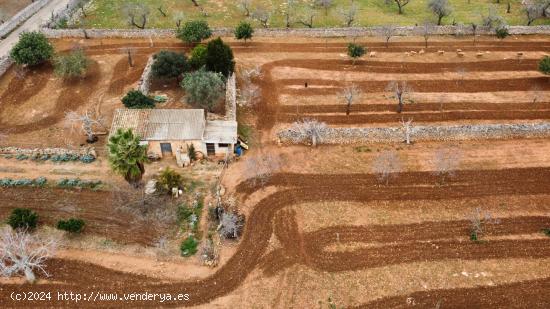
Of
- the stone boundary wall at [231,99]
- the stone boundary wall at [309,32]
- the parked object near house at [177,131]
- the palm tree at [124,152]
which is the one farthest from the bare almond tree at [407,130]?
the palm tree at [124,152]

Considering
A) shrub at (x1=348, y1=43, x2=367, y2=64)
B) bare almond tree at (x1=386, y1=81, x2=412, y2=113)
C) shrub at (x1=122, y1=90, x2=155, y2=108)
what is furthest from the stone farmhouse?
shrub at (x1=348, y1=43, x2=367, y2=64)

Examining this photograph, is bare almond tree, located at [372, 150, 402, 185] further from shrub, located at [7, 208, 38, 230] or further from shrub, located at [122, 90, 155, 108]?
shrub, located at [7, 208, 38, 230]

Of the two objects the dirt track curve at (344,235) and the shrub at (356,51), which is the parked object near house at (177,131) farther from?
the shrub at (356,51)

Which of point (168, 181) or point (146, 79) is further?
point (146, 79)

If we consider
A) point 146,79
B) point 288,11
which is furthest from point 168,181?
point 288,11

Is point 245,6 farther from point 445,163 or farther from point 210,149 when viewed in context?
point 445,163
